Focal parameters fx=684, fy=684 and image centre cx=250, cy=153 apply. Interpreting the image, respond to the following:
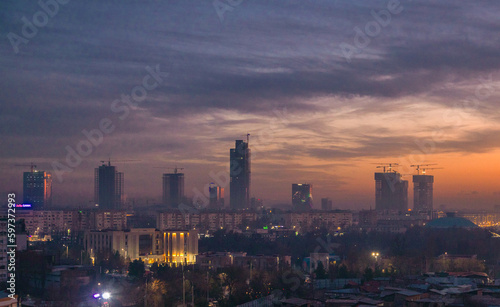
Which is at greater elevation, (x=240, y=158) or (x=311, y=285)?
(x=240, y=158)

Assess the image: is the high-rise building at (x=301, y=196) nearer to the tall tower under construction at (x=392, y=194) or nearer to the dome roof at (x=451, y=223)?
the tall tower under construction at (x=392, y=194)

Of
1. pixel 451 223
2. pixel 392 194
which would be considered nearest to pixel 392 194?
pixel 392 194

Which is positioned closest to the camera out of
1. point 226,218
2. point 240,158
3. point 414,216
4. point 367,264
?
point 367,264

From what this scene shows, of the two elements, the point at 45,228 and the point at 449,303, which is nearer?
the point at 449,303

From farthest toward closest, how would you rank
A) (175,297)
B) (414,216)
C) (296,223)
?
(414,216) < (296,223) < (175,297)

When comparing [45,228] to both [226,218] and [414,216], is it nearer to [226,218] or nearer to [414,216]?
[226,218]

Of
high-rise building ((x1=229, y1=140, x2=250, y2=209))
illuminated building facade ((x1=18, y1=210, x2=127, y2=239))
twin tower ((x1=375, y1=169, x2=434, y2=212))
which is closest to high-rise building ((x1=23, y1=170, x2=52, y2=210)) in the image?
illuminated building facade ((x1=18, y1=210, x2=127, y2=239))

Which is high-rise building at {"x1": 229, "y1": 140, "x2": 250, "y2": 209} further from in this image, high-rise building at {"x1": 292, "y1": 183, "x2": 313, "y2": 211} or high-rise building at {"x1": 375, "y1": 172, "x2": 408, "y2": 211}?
high-rise building at {"x1": 375, "y1": 172, "x2": 408, "y2": 211}

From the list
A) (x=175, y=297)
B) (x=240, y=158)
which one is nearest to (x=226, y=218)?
(x=240, y=158)
